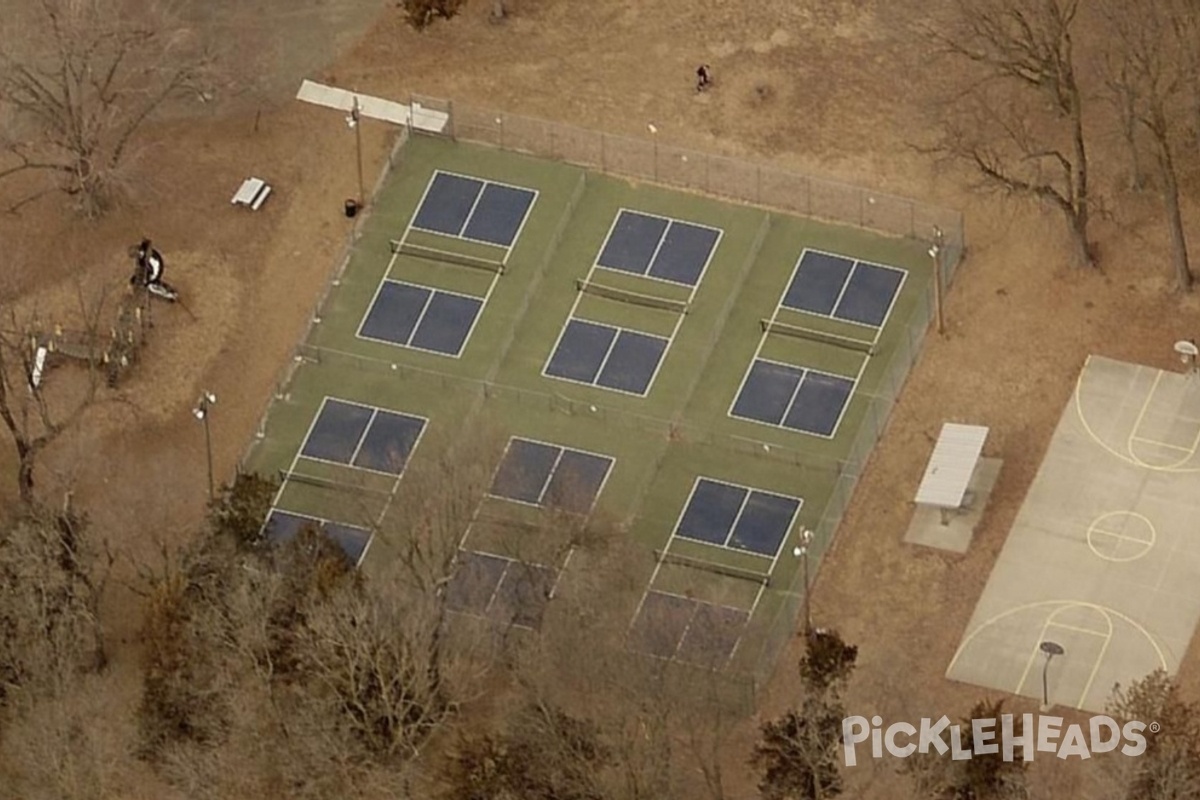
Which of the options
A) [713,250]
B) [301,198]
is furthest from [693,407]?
[301,198]

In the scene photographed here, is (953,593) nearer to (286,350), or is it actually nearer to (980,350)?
(980,350)

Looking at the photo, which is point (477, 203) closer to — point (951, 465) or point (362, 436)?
point (362, 436)

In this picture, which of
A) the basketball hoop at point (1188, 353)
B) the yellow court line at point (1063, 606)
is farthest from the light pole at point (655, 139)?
the yellow court line at point (1063, 606)

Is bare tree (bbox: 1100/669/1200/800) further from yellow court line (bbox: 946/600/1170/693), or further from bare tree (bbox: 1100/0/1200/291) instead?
bare tree (bbox: 1100/0/1200/291)

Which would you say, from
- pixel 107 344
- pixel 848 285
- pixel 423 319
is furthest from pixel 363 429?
pixel 848 285

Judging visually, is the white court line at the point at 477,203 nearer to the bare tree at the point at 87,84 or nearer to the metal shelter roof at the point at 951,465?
the bare tree at the point at 87,84
